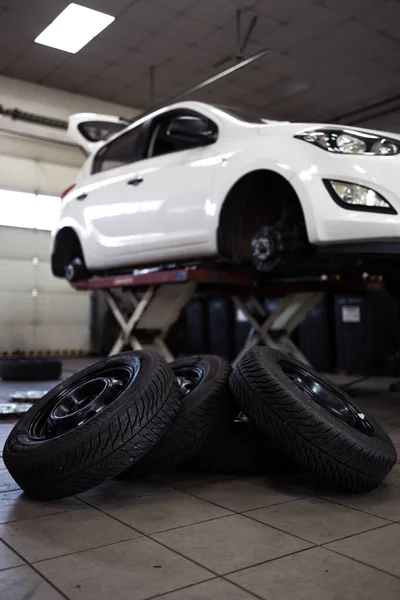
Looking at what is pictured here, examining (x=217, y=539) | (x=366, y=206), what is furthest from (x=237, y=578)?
(x=366, y=206)

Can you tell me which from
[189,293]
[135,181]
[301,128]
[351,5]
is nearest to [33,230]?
[135,181]

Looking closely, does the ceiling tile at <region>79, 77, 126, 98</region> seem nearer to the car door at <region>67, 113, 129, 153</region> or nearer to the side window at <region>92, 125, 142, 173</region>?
the car door at <region>67, 113, 129, 153</region>

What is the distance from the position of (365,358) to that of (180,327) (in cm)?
318

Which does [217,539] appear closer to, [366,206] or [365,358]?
[366,206]

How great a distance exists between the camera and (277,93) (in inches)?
381

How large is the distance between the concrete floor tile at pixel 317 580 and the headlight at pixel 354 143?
2.32m

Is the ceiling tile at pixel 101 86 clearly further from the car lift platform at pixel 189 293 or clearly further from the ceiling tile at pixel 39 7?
the car lift platform at pixel 189 293

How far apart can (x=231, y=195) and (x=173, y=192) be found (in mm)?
539

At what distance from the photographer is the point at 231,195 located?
3.82m

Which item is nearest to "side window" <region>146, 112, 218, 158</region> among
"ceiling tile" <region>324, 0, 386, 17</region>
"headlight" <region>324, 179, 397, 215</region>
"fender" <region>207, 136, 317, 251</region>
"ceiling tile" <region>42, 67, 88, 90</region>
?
"fender" <region>207, 136, 317, 251</region>

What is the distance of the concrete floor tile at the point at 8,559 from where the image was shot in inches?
53.9

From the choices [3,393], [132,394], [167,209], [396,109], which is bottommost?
[3,393]

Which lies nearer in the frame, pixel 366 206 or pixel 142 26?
pixel 366 206

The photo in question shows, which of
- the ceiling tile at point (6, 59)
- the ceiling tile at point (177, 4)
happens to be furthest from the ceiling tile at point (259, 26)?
the ceiling tile at point (6, 59)
